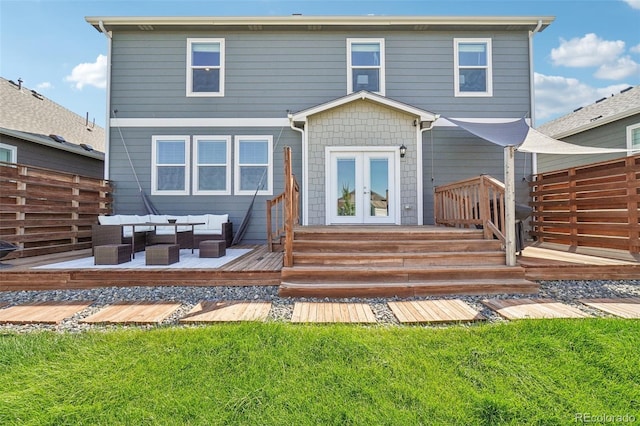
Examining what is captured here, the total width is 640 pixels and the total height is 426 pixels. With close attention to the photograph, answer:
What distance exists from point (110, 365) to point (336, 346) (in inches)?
66.4

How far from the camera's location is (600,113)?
9883 millimetres

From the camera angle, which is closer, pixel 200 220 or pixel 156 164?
pixel 200 220

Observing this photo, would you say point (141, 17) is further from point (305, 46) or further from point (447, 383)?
point (447, 383)

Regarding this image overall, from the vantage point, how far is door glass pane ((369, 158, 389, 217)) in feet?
23.6

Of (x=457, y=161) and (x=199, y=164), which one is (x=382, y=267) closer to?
(x=457, y=161)

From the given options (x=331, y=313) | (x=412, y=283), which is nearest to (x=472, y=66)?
(x=412, y=283)

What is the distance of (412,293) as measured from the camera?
3936mm

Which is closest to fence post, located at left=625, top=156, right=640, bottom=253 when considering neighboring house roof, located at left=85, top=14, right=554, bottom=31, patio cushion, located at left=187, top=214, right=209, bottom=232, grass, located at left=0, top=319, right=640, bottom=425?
grass, located at left=0, top=319, right=640, bottom=425

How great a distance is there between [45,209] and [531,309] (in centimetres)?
825

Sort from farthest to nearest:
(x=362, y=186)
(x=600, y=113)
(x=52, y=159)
A: 1. (x=600, y=113)
2. (x=52, y=159)
3. (x=362, y=186)

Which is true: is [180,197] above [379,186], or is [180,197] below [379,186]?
below

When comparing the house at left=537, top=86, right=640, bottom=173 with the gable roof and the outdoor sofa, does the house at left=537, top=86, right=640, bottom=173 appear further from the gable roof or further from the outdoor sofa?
the outdoor sofa

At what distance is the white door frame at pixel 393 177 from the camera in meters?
7.17

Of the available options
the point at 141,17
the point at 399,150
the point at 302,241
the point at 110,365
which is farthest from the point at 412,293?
the point at 141,17
